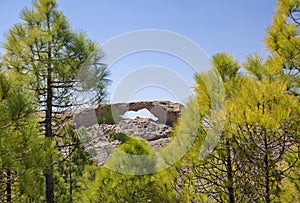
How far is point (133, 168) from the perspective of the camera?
3664 millimetres

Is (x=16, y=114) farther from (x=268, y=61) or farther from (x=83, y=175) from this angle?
(x=83, y=175)

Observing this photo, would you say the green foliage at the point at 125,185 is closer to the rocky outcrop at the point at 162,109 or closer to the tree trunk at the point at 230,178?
the tree trunk at the point at 230,178

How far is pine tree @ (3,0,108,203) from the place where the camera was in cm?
387

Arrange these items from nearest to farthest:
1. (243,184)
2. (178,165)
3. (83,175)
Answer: (243,184)
(178,165)
(83,175)

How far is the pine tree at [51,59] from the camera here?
3.87 meters

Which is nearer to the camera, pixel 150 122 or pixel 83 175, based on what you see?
pixel 83 175

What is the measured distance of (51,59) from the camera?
13.0ft

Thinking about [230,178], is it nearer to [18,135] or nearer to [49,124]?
[18,135]

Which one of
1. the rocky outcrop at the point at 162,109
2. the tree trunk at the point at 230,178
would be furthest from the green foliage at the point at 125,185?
the rocky outcrop at the point at 162,109

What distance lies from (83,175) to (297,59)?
14.0ft

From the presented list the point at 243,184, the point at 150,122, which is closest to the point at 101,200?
the point at 243,184

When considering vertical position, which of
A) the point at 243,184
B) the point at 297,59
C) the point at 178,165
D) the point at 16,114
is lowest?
the point at 243,184

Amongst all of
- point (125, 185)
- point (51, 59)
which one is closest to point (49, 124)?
point (51, 59)

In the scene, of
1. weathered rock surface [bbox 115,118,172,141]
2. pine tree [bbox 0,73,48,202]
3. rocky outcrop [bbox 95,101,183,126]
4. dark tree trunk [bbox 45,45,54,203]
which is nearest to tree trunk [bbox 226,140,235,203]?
pine tree [bbox 0,73,48,202]
